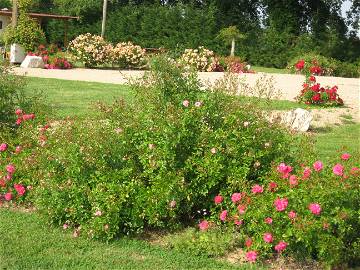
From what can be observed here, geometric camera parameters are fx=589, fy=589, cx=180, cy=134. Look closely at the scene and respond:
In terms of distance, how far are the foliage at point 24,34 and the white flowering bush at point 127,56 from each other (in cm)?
295

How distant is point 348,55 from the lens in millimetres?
31297

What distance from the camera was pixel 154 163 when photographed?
4.45 m

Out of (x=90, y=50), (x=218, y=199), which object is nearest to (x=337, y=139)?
(x=218, y=199)

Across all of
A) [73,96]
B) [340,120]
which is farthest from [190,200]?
[73,96]

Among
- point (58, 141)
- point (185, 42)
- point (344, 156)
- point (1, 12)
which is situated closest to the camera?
point (344, 156)

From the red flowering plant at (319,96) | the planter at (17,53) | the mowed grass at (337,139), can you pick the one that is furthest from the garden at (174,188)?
the planter at (17,53)

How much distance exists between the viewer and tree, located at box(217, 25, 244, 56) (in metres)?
29.3

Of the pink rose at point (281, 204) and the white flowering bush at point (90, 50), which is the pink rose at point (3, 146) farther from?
the white flowering bush at point (90, 50)

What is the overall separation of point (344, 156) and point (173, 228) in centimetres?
140

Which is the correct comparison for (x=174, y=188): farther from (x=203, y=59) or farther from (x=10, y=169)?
(x=203, y=59)

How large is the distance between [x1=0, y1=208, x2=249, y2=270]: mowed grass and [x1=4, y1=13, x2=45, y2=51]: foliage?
1765 centimetres

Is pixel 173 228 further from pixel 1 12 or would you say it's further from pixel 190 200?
pixel 1 12

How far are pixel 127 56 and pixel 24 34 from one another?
385cm

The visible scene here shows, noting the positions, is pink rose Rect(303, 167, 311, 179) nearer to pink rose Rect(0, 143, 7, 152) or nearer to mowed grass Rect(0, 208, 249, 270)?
mowed grass Rect(0, 208, 249, 270)
